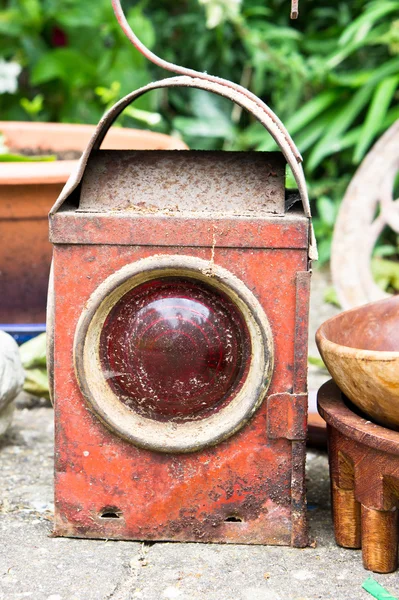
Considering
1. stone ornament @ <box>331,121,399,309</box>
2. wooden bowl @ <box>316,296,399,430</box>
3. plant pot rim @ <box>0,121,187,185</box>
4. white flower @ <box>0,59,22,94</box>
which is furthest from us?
white flower @ <box>0,59,22,94</box>

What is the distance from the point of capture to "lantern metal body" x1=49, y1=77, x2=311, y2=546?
172cm

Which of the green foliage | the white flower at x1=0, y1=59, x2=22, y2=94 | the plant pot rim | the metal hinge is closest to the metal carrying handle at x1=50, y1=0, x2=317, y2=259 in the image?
the metal hinge

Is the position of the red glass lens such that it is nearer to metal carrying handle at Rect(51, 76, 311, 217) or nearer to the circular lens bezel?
the circular lens bezel

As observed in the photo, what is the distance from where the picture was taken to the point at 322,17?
4.56 metres

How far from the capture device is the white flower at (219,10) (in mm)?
3994

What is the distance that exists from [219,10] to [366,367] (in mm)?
2904

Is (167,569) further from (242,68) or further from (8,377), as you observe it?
(242,68)

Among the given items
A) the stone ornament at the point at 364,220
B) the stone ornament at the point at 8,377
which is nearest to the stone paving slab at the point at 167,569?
the stone ornament at the point at 8,377

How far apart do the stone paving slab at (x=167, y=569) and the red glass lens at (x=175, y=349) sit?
1.01 feet

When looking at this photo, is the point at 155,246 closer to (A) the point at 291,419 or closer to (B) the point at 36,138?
(A) the point at 291,419

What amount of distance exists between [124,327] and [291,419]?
411mm

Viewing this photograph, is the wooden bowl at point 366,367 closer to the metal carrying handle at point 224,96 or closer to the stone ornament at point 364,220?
the metal carrying handle at point 224,96

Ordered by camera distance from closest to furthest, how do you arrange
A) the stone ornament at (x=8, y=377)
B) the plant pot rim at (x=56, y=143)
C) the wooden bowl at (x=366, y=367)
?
the wooden bowl at (x=366, y=367), the stone ornament at (x=8, y=377), the plant pot rim at (x=56, y=143)

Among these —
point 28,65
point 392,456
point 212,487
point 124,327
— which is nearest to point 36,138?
point 28,65
